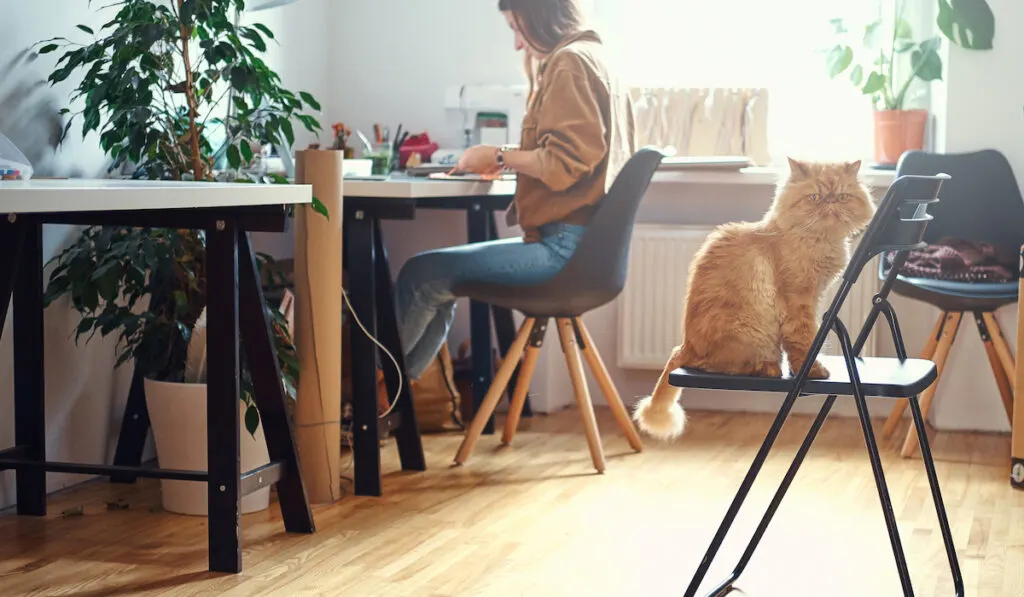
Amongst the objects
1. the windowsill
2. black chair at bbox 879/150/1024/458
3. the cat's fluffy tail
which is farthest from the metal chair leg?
the windowsill

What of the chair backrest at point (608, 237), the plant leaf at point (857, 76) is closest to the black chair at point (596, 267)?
the chair backrest at point (608, 237)

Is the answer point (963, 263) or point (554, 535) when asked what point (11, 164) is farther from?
point (963, 263)

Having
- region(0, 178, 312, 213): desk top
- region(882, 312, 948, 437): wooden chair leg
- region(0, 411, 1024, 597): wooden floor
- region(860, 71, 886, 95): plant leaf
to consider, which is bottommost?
region(0, 411, 1024, 597): wooden floor

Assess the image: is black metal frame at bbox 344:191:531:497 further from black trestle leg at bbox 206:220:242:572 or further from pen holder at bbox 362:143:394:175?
black trestle leg at bbox 206:220:242:572

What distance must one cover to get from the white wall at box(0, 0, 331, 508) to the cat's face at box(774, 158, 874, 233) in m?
1.67

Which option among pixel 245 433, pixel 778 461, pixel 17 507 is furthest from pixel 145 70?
pixel 778 461

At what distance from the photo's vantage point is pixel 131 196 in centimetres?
185

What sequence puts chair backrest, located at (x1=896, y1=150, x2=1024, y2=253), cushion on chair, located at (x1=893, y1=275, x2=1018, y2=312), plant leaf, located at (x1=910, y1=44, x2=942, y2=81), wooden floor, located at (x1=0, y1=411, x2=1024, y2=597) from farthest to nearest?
plant leaf, located at (x1=910, y1=44, x2=942, y2=81), chair backrest, located at (x1=896, y1=150, x2=1024, y2=253), cushion on chair, located at (x1=893, y1=275, x2=1018, y2=312), wooden floor, located at (x1=0, y1=411, x2=1024, y2=597)

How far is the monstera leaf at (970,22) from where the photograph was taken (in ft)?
11.8

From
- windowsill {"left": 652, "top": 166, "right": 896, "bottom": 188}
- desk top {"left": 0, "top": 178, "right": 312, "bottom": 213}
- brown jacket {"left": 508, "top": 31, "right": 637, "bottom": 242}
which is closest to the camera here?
desk top {"left": 0, "top": 178, "right": 312, "bottom": 213}

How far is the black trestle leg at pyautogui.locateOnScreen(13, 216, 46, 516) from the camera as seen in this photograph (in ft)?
8.42

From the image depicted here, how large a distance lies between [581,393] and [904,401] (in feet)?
3.33

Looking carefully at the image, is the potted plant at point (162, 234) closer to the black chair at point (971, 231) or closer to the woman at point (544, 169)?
the woman at point (544, 169)

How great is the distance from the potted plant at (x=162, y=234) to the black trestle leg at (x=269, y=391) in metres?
0.06
